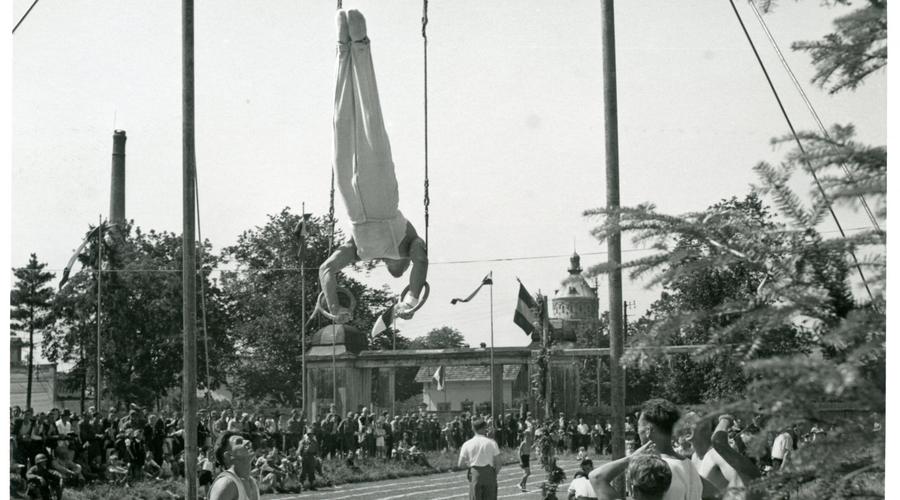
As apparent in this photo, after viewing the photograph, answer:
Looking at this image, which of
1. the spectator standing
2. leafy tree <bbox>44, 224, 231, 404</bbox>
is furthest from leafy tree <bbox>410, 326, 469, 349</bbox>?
the spectator standing

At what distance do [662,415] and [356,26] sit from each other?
2971 millimetres

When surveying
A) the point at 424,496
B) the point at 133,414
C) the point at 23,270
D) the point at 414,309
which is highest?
the point at 23,270

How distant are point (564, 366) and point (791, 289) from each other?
3216cm

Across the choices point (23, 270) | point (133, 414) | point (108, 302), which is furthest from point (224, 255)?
point (133, 414)

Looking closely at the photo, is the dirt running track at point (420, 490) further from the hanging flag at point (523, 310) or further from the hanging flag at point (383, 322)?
the hanging flag at point (383, 322)

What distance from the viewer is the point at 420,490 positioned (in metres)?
21.3

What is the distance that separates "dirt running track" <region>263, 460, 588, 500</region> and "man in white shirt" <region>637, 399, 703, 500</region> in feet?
49.2

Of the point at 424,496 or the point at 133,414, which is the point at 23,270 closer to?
the point at 133,414

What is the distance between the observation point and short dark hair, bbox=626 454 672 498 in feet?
13.7

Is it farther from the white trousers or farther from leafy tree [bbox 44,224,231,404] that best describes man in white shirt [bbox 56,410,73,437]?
leafy tree [bbox 44,224,231,404]

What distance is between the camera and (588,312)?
9112 cm

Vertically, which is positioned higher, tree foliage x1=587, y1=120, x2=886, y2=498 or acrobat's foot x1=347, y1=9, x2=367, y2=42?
acrobat's foot x1=347, y1=9, x2=367, y2=42

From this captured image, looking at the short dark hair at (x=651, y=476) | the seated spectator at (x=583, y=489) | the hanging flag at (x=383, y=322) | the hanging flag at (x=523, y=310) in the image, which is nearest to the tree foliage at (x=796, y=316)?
the short dark hair at (x=651, y=476)

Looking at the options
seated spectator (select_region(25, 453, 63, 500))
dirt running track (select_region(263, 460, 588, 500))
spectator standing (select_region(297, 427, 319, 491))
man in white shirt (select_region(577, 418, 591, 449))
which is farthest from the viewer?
man in white shirt (select_region(577, 418, 591, 449))
